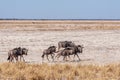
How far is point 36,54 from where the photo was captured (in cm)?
2661

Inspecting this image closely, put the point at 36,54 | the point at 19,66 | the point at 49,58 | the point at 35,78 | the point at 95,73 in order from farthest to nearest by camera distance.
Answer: the point at 36,54 → the point at 49,58 → the point at 19,66 → the point at 95,73 → the point at 35,78

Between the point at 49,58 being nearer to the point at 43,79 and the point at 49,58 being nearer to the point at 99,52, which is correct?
the point at 99,52

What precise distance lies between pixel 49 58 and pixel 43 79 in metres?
8.70

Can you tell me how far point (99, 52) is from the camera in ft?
90.6

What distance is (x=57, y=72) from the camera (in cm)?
1739

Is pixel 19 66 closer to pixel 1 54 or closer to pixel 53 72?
pixel 53 72

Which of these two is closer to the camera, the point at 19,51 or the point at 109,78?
the point at 109,78

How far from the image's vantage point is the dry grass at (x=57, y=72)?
16.3 meters

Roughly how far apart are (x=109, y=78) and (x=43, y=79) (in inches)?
101

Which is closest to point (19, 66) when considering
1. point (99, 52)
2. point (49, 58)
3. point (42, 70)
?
point (42, 70)

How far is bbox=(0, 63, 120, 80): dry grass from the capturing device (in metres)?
16.3

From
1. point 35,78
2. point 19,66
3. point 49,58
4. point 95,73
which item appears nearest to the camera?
point 35,78

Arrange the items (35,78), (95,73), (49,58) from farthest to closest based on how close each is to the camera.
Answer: (49,58), (95,73), (35,78)

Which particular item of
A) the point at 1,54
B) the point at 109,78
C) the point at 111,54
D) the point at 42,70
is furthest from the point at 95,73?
the point at 1,54
